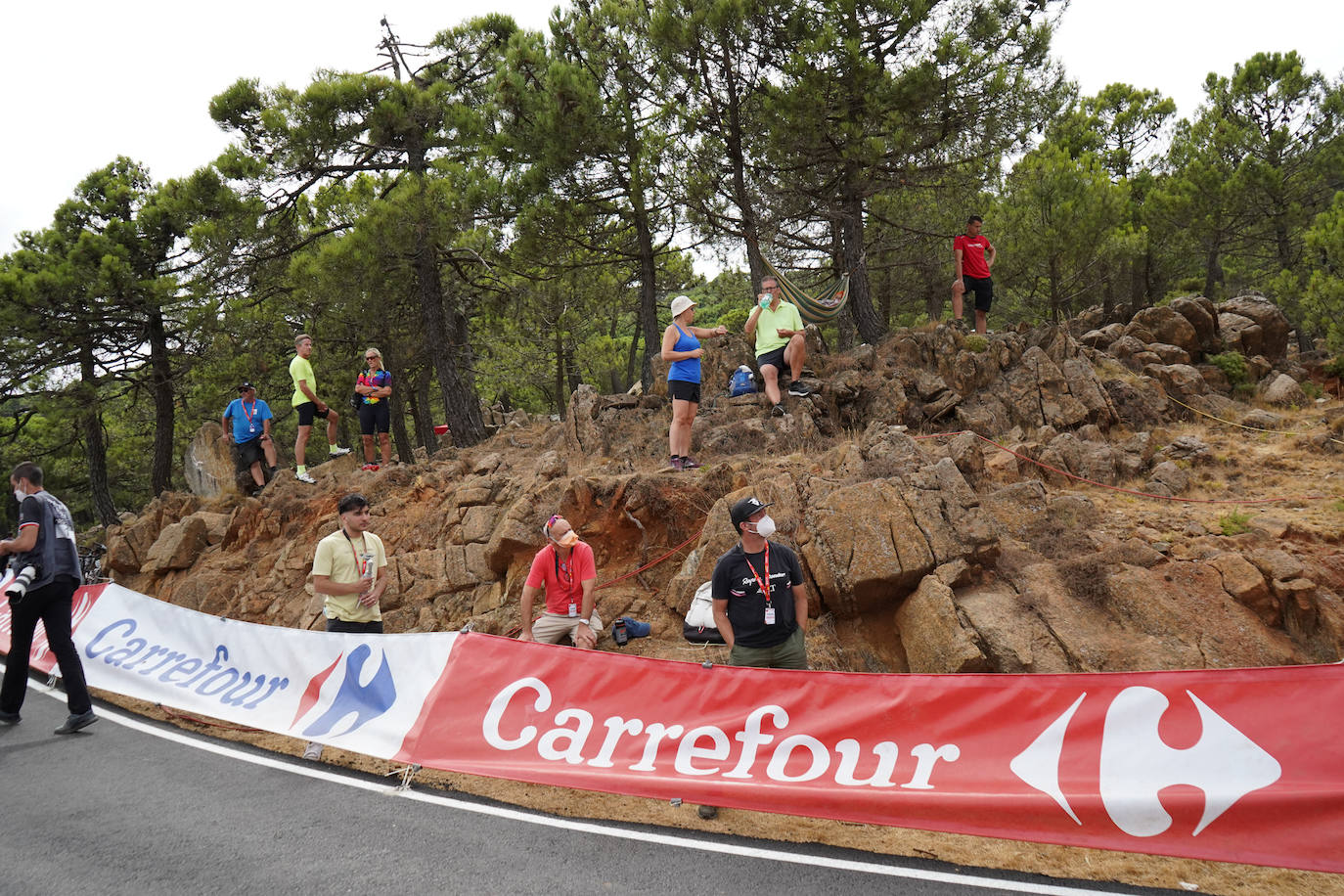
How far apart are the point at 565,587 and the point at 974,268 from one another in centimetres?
1027

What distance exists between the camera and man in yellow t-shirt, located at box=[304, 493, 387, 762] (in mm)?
6867

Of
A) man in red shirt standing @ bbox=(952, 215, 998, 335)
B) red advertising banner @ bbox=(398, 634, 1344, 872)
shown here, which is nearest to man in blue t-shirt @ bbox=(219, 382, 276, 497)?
red advertising banner @ bbox=(398, 634, 1344, 872)

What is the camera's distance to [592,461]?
11.6m

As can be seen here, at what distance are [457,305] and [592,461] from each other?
30.9 feet

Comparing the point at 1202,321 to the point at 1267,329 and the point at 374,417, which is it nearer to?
the point at 1267,329

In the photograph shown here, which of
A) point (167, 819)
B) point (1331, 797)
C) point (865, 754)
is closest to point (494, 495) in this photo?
point (167, 819)

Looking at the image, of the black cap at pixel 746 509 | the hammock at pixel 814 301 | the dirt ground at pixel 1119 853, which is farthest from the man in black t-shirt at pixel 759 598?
the hammock at pixel 814 301

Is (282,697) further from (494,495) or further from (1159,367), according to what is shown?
(1159,367)

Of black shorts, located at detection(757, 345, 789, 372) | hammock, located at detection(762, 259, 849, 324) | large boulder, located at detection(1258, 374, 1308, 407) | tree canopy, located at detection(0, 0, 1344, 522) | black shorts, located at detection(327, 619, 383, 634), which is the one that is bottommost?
black shorts, located at detection(327, 619, 383, 634)

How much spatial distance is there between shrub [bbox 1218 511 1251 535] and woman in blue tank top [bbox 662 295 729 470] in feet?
19.4

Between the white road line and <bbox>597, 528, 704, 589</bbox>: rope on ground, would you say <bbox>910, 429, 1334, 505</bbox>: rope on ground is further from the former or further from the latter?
the white road line

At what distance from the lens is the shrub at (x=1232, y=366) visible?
13922 mm

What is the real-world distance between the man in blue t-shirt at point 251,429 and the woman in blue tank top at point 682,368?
27.8ft

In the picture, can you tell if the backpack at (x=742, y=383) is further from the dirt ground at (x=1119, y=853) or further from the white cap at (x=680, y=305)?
the dirt ground at (x=1119, y=853)
